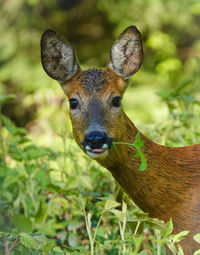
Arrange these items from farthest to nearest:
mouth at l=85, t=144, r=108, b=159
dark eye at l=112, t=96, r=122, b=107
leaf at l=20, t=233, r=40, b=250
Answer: dark eye at l=112, t=96, r=122, b=107 < mouth at l=85, t=144, r=108, b=159 < leaf at l=20, t=233, r=40, b=250

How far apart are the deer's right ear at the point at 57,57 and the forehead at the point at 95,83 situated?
7 cm

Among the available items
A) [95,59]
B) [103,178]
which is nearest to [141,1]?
[95,59]

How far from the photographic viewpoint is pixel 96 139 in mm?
3006

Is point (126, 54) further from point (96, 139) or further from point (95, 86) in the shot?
point (96, 139)

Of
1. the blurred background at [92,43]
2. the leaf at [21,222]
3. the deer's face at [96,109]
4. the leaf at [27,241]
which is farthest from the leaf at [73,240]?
the blurred background at [92,43]

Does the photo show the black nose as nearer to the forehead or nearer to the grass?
the forehead

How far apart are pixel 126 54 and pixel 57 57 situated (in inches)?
17.7

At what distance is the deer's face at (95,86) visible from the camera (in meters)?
3.10

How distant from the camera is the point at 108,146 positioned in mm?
3061

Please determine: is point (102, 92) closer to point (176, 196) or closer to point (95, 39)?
point (176, 196)

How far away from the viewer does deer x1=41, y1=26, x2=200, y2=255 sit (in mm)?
Result: 3168

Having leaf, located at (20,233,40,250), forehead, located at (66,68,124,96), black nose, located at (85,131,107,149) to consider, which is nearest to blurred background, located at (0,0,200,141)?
forehead, located at (66,68,124,96)

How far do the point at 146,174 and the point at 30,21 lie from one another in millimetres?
8026

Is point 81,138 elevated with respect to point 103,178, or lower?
elevated
